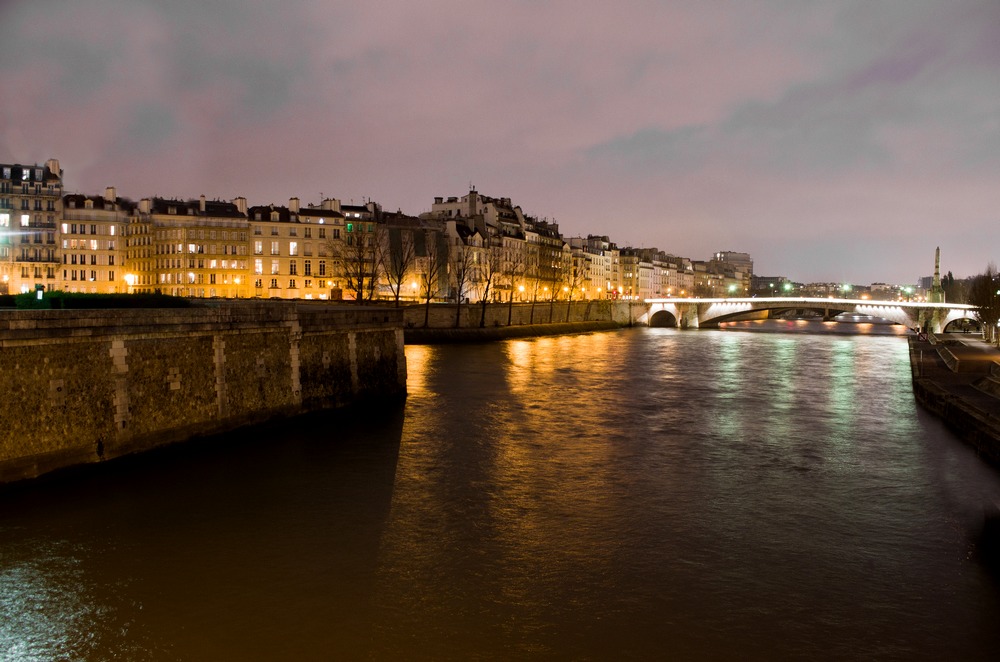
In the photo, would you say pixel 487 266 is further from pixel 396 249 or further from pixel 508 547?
pixel 508 547

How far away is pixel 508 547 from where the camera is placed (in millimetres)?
11805

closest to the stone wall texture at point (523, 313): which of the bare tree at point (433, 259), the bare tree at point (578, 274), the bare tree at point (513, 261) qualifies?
the bare tree at point (433, 259)

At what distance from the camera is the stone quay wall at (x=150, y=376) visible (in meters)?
13.8

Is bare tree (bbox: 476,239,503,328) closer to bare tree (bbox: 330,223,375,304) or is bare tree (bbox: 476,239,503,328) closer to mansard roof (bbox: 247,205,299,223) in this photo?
bare tree (bbox: 330,223,375,304)

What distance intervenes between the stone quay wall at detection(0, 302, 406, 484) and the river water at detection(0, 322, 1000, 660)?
0.63 metres

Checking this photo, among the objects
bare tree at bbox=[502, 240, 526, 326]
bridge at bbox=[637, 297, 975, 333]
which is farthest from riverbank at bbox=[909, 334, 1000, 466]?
bare tree at bbox=[502, 240, 526, 326]

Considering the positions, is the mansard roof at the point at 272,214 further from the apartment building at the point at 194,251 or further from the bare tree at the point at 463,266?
the bare tree at the point at 463,266

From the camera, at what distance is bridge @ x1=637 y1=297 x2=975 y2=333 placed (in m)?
70.9

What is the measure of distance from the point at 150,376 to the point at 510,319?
49.9m

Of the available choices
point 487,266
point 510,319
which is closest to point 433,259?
point 487,266

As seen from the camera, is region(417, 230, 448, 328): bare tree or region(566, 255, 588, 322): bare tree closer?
region(417, 230, 448, 328): bare tree

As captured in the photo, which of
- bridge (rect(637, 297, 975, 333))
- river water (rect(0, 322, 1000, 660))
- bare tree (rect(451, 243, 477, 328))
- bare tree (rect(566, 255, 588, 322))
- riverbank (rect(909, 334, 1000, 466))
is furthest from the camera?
bare tree (rect(566, 255, 588, 322))

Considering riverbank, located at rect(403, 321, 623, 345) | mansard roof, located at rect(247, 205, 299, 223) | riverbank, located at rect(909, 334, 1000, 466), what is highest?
mansard roof, located at rect(247, 205, 299, 223)

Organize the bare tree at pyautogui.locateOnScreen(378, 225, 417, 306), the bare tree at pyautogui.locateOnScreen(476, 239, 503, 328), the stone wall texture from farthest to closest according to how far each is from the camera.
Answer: the bare tree at pyautogui.locateOnScreen(476, 239, 503, 328) < the bare tree at pyautogui.locateOnScreen(378, 225, 417, 306) < the stone wall texture
